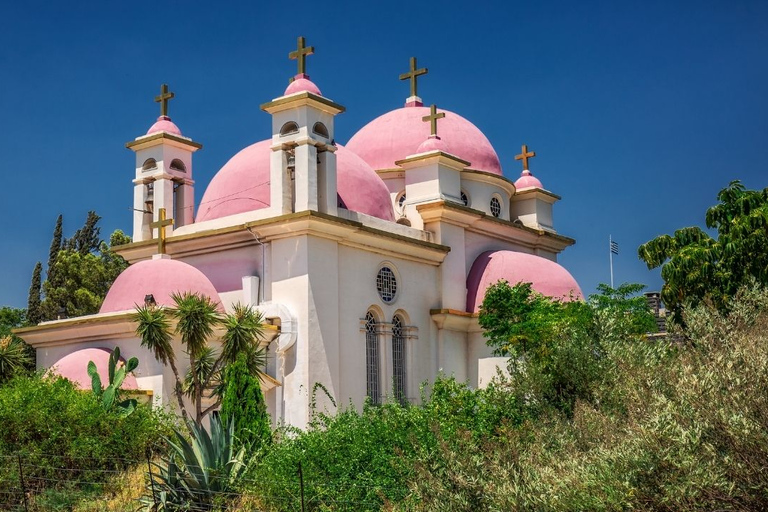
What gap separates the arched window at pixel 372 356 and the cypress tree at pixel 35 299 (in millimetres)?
17288

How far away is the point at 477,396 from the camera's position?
712 inches

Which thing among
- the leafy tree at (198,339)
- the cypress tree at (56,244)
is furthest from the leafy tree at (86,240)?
the leafy tree at (198,339)

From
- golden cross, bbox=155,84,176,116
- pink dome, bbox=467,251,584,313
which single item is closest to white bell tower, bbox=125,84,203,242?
golden cross, bbox=155,84,176,116

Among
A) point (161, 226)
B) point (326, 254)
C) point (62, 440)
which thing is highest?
point (161, 226)

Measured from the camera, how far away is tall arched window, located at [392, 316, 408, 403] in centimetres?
2653

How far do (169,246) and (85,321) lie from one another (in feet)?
12.5

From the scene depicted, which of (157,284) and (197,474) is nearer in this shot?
(197,474)

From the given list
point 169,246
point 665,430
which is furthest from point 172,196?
point 665,430

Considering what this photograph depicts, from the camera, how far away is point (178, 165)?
28.4m

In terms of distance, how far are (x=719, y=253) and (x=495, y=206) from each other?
8.89 metres

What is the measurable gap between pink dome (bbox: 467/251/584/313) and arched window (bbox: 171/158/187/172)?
8.20 metres

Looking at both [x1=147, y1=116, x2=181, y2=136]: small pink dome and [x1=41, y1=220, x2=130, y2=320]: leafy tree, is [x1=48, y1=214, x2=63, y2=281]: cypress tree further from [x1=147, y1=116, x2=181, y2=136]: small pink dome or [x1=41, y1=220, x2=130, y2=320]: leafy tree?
[x1=147, y1=116, x2=181, y2=136]: small pink dome

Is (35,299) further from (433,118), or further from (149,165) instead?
(433,118)

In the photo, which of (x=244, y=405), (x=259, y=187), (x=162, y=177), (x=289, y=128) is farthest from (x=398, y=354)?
(x=162, y=177)
